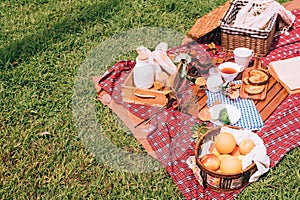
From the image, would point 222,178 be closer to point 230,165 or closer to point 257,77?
point 230,165

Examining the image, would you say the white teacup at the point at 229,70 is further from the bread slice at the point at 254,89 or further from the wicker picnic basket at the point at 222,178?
the wicker picnic basket at the point at 222,178

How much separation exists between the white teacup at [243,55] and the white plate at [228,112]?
46 centimetres

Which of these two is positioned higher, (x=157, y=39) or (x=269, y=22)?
(x=269, y=22)

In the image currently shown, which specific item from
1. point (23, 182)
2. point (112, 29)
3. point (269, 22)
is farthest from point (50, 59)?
point (269, 22)

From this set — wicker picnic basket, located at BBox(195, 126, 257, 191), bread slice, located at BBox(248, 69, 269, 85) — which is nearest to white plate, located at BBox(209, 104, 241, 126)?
bread slice, located at BBox(248, 69, 269, 85)

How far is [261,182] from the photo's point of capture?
2.68 meters

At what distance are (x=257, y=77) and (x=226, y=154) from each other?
770mm

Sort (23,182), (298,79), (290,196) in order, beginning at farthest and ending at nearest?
(298,79) → (23,182) → (290,196)

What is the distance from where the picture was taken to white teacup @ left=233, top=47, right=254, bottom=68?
3415mm

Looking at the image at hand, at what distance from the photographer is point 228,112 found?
122 inches

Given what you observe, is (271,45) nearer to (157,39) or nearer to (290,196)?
(157,39)

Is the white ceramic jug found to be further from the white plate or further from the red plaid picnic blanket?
the white plate

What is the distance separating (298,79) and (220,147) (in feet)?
3.12

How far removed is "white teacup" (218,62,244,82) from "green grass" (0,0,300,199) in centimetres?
76
